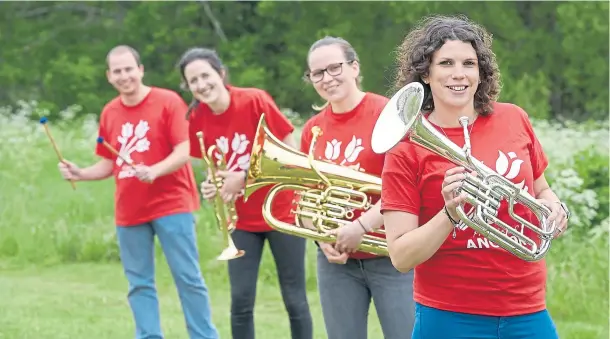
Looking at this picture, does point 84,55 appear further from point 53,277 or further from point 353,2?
point 53,277

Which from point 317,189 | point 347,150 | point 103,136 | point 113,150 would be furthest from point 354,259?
point 103,136

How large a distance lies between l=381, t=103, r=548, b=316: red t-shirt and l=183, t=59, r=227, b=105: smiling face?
2.69 m

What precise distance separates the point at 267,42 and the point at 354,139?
906 inches

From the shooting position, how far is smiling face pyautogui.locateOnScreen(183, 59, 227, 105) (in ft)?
20.1

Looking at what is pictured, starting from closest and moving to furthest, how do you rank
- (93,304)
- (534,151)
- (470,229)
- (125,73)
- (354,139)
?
(470,229) < (534,151) < (354,139) < (125,73) < (93,304)

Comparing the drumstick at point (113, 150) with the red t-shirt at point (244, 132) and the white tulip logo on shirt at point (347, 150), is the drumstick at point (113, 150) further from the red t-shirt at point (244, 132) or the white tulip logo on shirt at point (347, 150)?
the white tulip logo on shirt at point (347, 150)

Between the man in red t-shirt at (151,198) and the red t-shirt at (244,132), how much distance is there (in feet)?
1.41

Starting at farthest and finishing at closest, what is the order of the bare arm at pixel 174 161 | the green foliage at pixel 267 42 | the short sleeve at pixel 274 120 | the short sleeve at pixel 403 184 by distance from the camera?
1. the green foliage at pixel 267 42
2. the bare arm at pixel 174 161
3. the short sleeve at pixel 274 120
4. the short sleeve at pixel 403 184

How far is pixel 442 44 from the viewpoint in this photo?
3588 millimetres

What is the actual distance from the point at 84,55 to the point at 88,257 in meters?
17.4

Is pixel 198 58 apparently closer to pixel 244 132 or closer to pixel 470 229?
pixel 244 132

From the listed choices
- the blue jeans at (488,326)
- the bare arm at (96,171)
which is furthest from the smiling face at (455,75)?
the bare arm at (96,171)

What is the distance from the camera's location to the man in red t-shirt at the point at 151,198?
6.57 meters

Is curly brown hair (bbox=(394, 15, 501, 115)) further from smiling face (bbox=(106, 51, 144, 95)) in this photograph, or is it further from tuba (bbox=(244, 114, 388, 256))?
smiling face (bbox=(106, 51, 144, 95))
